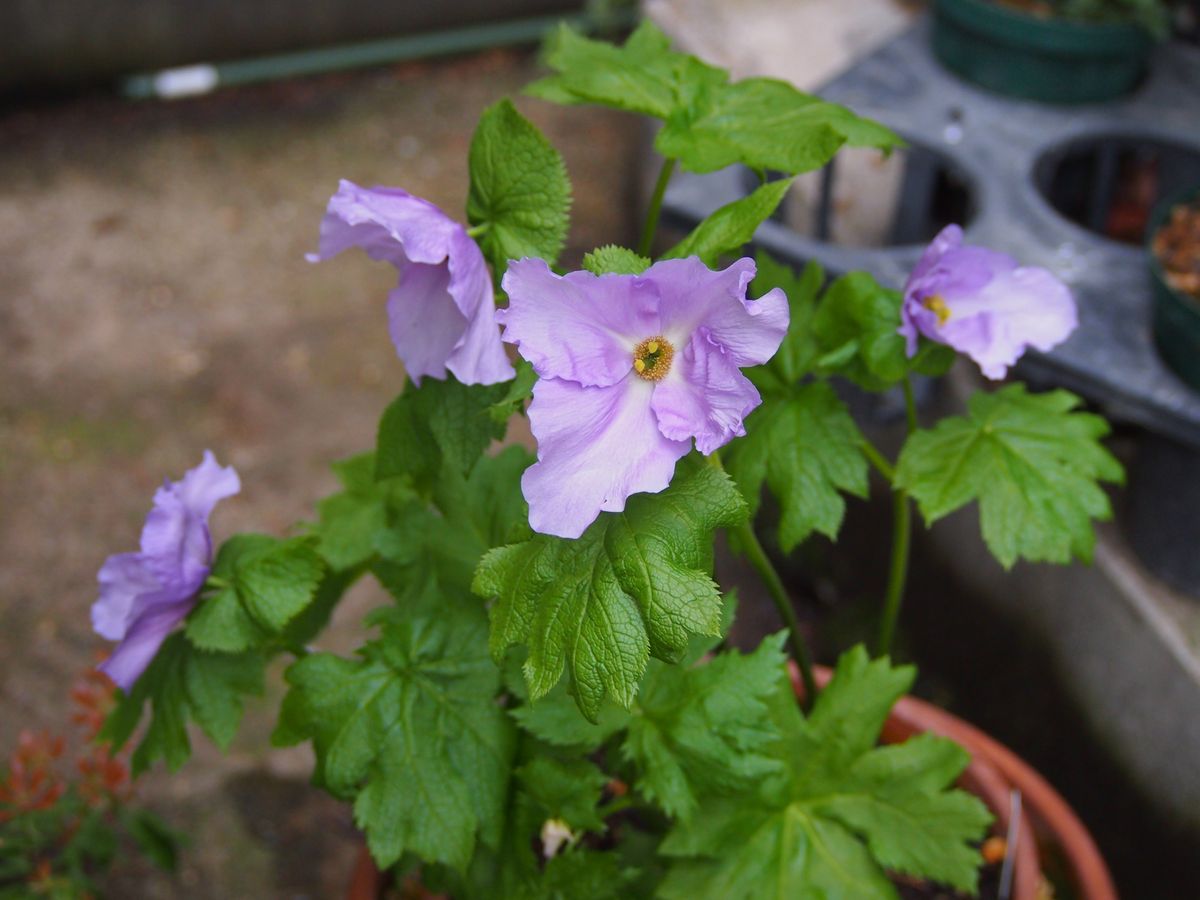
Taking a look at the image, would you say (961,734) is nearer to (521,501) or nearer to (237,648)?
(521,501)

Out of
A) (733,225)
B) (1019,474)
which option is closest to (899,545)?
(1019,474)

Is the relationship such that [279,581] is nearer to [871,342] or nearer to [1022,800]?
[871,342]

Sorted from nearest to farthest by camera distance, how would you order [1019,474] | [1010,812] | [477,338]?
[477,338], [1019,474], [1010,812]

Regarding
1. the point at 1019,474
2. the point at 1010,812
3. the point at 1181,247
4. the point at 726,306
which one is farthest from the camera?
the point at 1181,247

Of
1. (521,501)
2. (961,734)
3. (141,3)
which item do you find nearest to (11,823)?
(521,501)

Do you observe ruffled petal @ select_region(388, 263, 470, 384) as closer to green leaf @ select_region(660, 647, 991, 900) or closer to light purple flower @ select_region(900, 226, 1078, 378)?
light purple flower @ select_region(900, 226, 1078, 378)

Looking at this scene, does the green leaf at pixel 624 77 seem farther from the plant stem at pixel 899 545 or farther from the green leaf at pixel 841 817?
the green leaf at pixel 841 817

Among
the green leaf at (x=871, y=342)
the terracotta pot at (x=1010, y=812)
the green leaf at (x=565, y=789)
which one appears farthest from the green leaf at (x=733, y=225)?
the terracotta pot at (x=1010, y=812)
